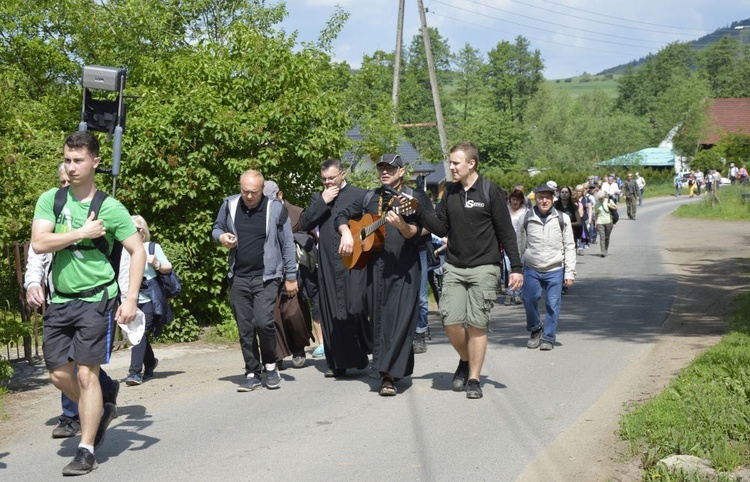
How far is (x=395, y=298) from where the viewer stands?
28.1 ft

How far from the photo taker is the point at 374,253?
8.79m

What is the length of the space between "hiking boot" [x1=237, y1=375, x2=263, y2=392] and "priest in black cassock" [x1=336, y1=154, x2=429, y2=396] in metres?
1.05

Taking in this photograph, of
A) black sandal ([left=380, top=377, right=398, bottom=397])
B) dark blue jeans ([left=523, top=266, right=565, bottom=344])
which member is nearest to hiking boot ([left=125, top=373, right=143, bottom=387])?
black sandal ([left=380, top=377, right=398, bottom=397])

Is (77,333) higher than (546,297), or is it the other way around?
(77,333)

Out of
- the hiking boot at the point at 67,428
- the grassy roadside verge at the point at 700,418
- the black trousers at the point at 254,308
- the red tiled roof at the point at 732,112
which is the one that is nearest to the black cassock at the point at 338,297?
the black trousers at the point at 254,308

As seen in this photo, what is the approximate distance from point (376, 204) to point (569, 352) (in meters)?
3.40

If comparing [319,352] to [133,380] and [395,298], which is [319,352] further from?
[395,298]

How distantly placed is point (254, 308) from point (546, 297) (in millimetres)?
3951

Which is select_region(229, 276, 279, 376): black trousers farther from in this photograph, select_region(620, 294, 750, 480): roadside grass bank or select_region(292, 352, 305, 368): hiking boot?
select_region(620, 294, 750, 480): roadside grass bank

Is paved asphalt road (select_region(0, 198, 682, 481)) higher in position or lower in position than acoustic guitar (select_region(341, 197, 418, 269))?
lower

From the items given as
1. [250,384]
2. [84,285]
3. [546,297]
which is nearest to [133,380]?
[250,384]

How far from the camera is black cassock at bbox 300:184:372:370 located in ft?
30.7

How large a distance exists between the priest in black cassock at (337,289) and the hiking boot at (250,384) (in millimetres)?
844

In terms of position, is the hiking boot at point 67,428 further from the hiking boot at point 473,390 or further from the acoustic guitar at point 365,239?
the hiking boot at point 473,390
